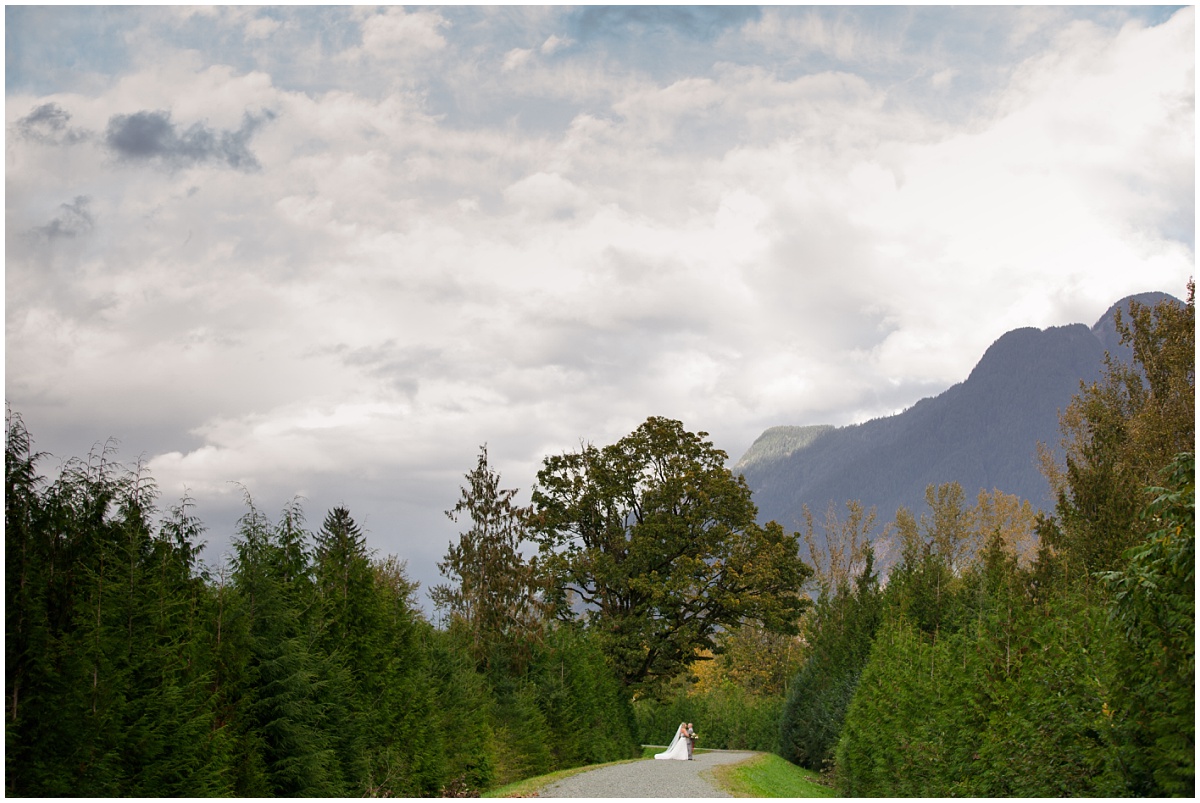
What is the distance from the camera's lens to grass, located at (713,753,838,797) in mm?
18938

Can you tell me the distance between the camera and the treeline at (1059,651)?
809cm

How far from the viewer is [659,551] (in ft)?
119

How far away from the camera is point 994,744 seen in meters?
12.0

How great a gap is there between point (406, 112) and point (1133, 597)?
11.3 meters

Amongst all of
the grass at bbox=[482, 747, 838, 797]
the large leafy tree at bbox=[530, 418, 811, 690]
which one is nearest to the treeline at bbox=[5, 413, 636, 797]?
the grass at bbox=[482, 747, 838, 797]

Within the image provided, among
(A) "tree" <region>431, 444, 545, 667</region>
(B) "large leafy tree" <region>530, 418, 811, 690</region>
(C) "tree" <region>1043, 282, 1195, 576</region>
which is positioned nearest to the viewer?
(C) "tree" <region>1043, 282, 1195, 576</region>

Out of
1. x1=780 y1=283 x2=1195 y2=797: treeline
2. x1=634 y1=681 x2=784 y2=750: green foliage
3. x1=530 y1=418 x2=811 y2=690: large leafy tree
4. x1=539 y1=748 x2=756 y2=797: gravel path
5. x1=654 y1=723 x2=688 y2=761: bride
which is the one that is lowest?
x1=634 y1=681 x2=784 y2=750: green foliage

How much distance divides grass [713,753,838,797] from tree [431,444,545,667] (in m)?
6.40

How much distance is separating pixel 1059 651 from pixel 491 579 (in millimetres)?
17450

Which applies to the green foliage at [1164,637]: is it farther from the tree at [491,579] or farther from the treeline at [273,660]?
the tree at [491,579]

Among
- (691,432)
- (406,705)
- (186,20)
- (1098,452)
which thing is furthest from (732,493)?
(186,20)

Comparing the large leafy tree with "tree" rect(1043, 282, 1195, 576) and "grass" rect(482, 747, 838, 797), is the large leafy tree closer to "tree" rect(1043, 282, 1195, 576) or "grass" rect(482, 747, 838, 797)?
"grass" rect(482, 747, 838, 797)

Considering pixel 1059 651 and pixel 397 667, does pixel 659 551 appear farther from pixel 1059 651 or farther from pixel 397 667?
pixel 1059 651

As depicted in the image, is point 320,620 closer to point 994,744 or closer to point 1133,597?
point 994,744
